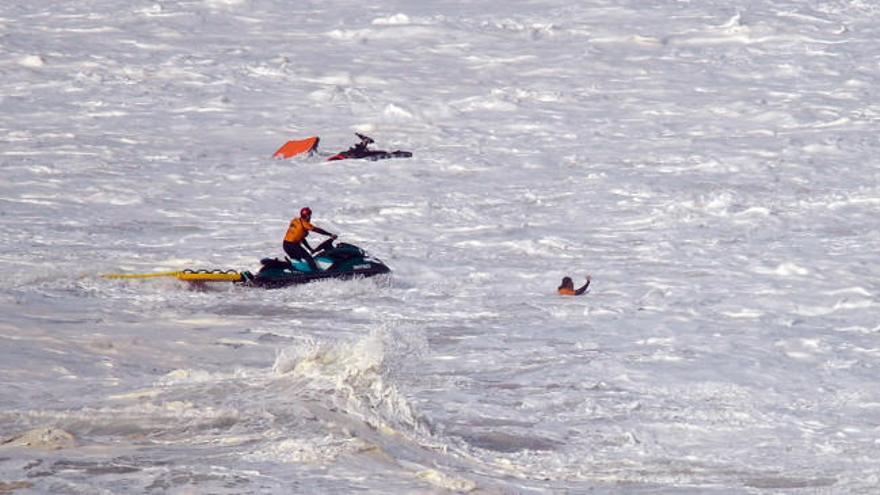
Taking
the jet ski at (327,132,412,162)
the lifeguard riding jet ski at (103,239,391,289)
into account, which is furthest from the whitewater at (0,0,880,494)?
the jet ski at (327,132,412,162)

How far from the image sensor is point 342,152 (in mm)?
26219

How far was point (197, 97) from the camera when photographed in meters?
30.0

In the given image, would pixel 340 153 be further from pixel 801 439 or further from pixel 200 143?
pixel 801 439

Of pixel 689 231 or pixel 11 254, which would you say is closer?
pixel 11 254

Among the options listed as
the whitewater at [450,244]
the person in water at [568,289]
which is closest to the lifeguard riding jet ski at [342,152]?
the whitewater at [450,244]

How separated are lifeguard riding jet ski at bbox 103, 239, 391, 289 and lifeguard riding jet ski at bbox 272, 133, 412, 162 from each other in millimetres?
6823

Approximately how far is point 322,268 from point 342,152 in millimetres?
7408

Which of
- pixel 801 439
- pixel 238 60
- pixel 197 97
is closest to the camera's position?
pixel 801 439

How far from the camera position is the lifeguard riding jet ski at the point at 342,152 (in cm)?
2591

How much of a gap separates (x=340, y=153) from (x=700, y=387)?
11.7 m

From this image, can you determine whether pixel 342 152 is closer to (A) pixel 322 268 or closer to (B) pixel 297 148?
(B) pixel 297 148

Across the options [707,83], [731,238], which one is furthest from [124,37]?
[731,238]

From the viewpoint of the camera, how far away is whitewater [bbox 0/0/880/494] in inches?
526

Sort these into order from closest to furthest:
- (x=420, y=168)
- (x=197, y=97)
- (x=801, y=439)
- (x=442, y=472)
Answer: (x=442, y=472) → (x=801, y=439) → (x=420, y=168) → (x=197, y=97)
